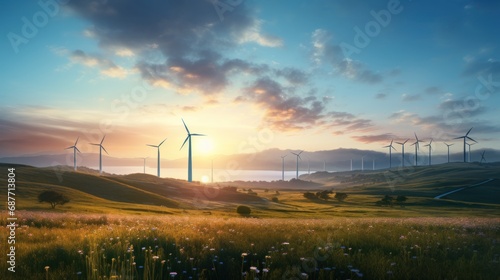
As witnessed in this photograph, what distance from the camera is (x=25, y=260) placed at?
323 inches

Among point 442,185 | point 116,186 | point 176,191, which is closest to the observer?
point 116,186

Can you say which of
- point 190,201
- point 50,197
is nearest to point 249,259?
point 50,197

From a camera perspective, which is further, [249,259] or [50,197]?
[50,197]

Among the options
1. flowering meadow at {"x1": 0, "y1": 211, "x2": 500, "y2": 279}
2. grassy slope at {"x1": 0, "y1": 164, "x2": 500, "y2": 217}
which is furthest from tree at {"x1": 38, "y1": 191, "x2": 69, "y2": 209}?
flowering meadow at {"x1": 0, "y1": 211, "x2": 500, "y2": 279}

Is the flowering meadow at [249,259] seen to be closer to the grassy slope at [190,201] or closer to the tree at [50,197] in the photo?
the tree at [50,197]

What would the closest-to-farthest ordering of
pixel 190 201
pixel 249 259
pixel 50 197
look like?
pixel 249 259, pixel 50 197, pixel 190 201

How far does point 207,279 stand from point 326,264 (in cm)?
265

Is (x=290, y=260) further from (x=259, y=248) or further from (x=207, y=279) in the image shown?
(x=207, y=279)

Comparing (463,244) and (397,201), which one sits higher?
(463,244)

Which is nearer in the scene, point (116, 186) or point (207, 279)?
point (207, 279)

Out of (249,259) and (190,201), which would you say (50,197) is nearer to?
(190,201)

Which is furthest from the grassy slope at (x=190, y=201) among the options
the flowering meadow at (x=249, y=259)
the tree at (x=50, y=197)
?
the flowering meadow at (x=249, y=259)

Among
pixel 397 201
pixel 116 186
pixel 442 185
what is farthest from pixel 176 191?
pixel 442 185

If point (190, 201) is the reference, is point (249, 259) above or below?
above
